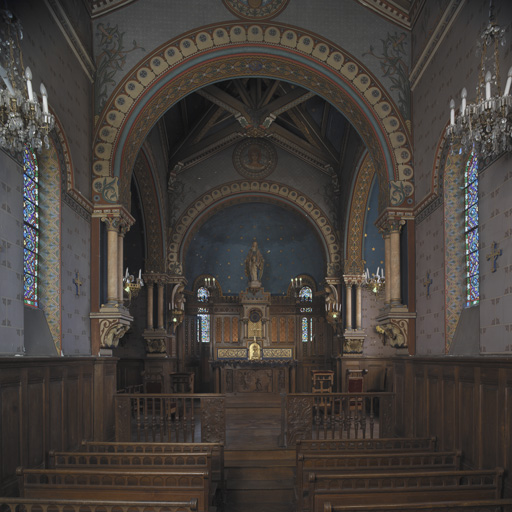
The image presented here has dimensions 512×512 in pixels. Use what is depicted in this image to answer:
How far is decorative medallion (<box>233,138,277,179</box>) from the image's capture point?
63.4ft

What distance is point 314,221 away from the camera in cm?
1905

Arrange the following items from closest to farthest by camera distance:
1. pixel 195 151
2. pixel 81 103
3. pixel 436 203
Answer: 1. pixel 436 203
2. pixel 81 103
3. pixel 195 151

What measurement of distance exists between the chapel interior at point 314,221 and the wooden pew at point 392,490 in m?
0.15

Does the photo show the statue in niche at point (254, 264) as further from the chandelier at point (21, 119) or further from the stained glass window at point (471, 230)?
the chandelier at point (21, 119)

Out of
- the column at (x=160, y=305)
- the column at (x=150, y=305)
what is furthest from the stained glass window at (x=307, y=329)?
the column at (x=150, y=305)

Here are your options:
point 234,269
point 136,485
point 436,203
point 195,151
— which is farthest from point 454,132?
point 234,269

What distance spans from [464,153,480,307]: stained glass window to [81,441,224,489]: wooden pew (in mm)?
4225

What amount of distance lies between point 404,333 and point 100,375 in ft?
17.3

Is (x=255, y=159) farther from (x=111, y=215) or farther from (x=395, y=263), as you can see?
(x=395, y=263)

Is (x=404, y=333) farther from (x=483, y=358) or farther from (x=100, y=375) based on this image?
(x=100, y=375)

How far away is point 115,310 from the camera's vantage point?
416 inches

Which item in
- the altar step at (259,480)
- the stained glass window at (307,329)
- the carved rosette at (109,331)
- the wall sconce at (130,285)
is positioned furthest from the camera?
the stained glass window at (307,329)

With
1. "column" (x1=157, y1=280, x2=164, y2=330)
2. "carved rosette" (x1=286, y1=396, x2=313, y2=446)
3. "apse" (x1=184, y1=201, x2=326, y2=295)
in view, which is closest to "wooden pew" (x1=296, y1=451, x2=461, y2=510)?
"carved rosette" (x1=286, y1=396, x2=313, y2=446)

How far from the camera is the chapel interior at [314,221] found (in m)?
6.85
